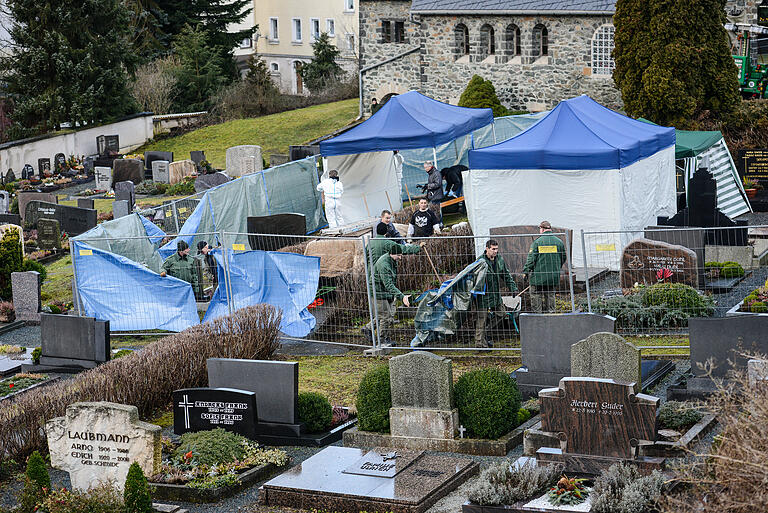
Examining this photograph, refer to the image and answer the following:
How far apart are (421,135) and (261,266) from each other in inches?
348

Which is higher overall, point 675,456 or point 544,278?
point 544,278

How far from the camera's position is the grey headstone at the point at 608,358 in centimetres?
1116

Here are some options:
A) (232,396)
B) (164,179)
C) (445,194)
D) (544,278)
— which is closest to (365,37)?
(164,179)

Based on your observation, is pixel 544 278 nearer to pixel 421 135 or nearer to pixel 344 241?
pixel 344 241

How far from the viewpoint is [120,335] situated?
18141 millimetres

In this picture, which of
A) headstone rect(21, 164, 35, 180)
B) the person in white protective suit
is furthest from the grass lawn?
the person in white protective suit

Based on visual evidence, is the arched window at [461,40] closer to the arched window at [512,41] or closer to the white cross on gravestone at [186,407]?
the arched window at [512,41]

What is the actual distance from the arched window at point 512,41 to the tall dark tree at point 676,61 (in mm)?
8423

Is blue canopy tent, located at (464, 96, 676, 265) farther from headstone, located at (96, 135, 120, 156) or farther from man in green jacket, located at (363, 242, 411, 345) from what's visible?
headstone, located at (96, 135, 120, 156)

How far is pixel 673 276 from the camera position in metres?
16.5

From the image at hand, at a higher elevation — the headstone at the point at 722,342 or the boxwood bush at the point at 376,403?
the headstone at the point at 722,342

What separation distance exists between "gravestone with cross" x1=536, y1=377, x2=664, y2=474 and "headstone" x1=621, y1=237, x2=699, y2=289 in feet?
20.7

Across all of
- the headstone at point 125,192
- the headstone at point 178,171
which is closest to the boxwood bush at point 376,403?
the headstone at point 125,192

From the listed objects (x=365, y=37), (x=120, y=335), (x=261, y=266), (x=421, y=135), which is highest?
(x=365, y=37)
